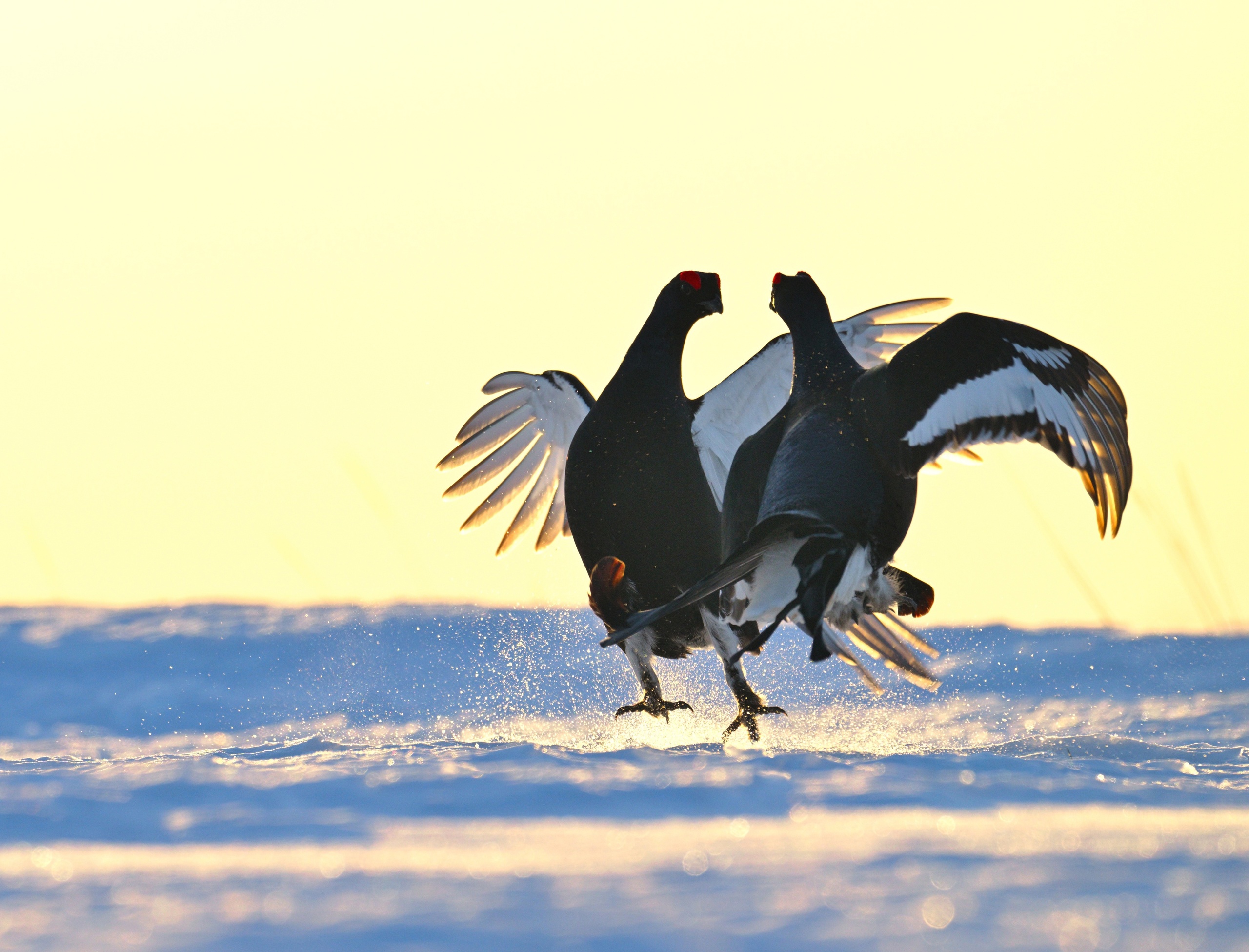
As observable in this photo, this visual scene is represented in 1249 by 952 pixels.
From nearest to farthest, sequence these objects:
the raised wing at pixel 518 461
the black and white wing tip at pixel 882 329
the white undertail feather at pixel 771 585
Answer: the white undertail feather at pixel 771 585
the black and white wing tip at pixel 882 329
the raised wing at pixel 518 461

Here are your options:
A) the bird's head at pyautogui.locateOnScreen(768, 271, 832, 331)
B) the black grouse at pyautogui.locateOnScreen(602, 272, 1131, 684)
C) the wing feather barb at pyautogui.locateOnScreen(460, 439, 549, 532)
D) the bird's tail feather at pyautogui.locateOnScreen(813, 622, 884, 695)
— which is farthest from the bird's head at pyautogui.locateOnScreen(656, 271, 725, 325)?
the wing feather barb at pyautogui.locateOnScreen(460, 439, 549, 532)

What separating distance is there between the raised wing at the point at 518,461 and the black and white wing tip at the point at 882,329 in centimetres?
163

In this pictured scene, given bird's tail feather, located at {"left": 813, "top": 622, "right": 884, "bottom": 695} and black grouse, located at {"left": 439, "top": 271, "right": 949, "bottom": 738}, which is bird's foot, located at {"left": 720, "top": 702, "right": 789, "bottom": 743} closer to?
black grouse, located at {"left": 439, "top": 271, "right": 949, "bottom": 738}

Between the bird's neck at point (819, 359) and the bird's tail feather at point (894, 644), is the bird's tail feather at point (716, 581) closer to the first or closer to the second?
the bird's neck at point (819, 359)

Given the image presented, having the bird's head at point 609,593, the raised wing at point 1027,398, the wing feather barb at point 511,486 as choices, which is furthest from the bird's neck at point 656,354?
the wing feather barb at point 511,486

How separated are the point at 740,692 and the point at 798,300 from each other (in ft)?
5.55

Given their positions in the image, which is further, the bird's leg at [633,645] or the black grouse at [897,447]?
the bird's leg at [633,645]

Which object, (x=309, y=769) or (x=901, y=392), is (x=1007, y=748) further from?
(x=309, y=769)

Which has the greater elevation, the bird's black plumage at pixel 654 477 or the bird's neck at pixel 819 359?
the bird's neck at pixel 819 359

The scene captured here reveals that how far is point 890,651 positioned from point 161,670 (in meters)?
5.17

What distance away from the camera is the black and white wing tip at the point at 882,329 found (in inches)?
301

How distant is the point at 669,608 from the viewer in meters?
5.29

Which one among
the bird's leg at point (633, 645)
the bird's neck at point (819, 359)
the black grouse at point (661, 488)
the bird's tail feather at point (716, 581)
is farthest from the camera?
the black grouse at point (661, 488)

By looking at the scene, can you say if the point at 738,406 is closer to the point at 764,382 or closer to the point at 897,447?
the point at 764,382
